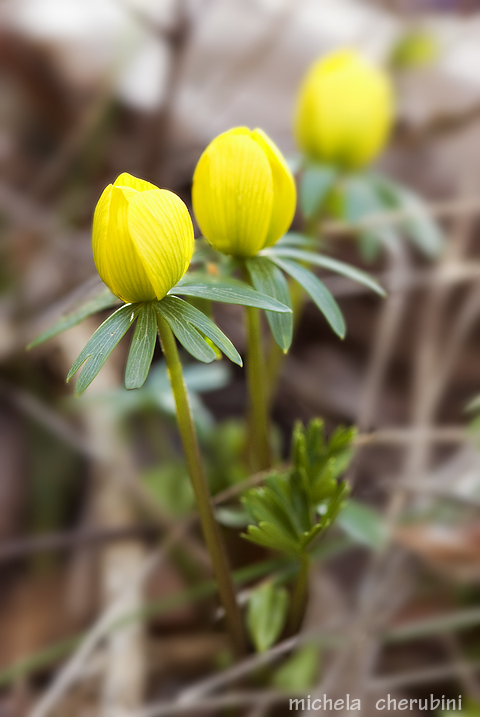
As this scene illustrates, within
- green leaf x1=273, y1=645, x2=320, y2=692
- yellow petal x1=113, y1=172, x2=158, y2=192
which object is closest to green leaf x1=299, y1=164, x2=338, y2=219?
yellow petal x1=113, y1=172, x2=158, y2=192

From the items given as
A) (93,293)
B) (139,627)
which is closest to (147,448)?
(139,627)

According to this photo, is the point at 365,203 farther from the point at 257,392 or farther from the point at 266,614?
the point at 266,614

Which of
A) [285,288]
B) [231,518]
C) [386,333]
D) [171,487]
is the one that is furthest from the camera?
[386,333]

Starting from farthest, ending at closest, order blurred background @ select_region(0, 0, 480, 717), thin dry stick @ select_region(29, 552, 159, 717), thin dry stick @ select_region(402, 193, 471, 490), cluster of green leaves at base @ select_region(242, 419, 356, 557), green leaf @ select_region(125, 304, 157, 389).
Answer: thin dry stick @ select_region(402, 193, 471, 490), blurred background @ select_region(0, 0, 480, 717), thin dry stick @ select_region(29, 552, 159, 717), cluster of green leaves at base @ select_region(242, 419, 356, 557), green leaf @ select_region(125, 304, 157, 389)

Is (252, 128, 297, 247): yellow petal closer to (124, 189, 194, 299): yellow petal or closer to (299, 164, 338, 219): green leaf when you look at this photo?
(124, 189, 194, 299): yellow petal

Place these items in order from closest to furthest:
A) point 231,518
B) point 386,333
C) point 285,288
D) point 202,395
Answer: point 285,288 → point 231,518 → point 386,333 → point 202,395

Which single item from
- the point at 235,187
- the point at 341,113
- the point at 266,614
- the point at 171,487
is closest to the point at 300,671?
the point at 266,614
